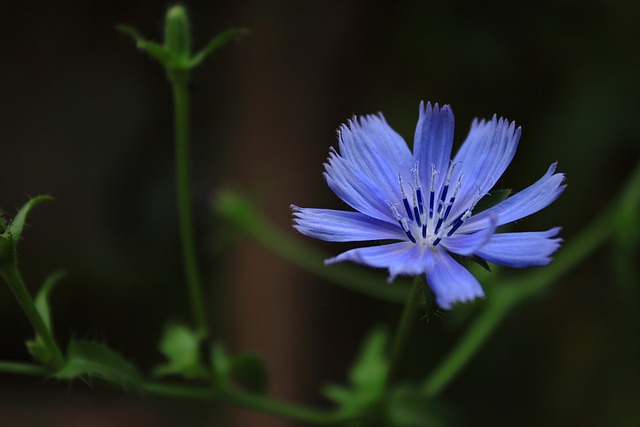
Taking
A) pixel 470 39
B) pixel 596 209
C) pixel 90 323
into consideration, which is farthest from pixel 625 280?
pixel 90 323

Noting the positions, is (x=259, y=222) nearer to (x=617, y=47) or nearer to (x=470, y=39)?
(x=470, y=39)

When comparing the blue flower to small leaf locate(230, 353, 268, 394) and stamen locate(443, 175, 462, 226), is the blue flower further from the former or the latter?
small leaf locate(230, 353, 268, 394)

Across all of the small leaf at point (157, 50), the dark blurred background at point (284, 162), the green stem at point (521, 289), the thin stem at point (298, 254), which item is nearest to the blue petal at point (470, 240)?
the small leaf at point (157, 50)

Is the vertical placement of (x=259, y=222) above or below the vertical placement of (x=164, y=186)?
below

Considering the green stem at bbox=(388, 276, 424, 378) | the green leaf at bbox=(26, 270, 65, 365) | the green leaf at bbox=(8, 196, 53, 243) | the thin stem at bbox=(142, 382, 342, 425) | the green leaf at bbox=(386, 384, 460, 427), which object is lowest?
the green leaf at bbox=(26, 270, 65, 365)

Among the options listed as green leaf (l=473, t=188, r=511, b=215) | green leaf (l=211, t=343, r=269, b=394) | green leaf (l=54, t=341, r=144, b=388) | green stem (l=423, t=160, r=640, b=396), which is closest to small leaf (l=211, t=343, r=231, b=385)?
green leaf (l=211, t=343, r=269, b=394)

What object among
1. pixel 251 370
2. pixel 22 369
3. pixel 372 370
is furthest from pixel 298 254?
pixel 22 369
